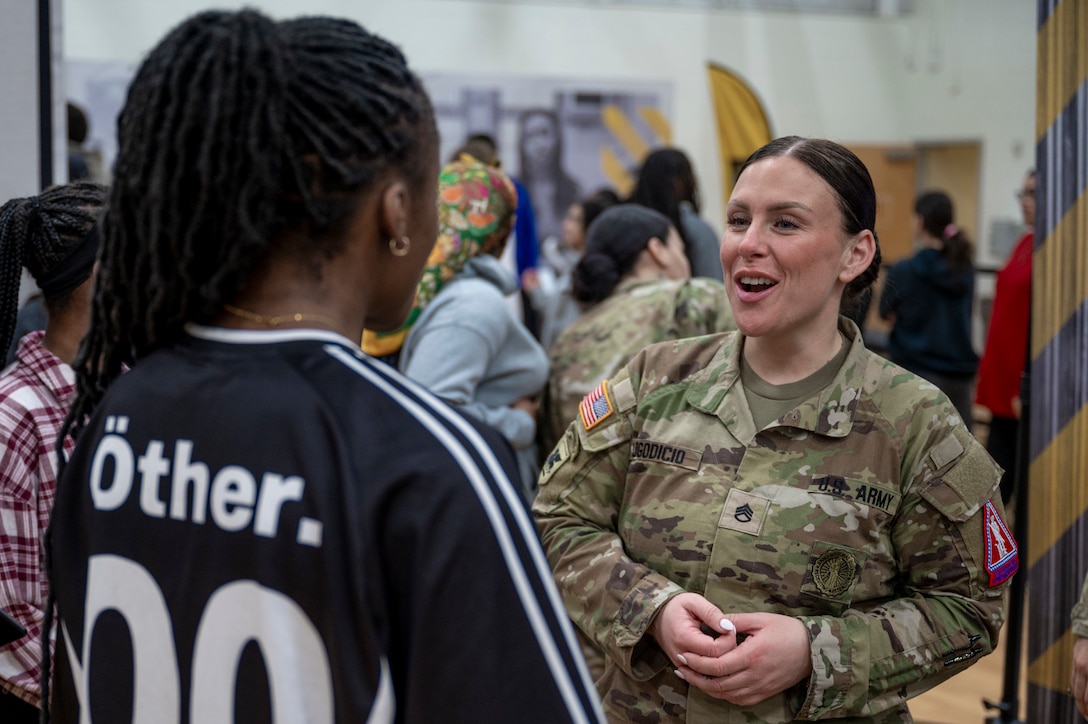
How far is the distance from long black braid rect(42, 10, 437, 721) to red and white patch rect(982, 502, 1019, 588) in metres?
1.02

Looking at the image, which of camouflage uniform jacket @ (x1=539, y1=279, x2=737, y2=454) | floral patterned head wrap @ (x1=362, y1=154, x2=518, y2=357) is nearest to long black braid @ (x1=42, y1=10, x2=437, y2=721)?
floral patterned head wrap @ (x1=362, y1=154, x2=518, y2=357)

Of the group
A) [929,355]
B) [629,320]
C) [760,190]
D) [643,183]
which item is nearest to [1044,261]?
[629,320]

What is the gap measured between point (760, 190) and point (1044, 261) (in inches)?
49.8

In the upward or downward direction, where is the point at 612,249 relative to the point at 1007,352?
upward

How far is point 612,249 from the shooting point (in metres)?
3.17

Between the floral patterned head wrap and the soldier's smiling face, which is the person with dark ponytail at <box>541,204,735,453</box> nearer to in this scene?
the floral patterned head wrap

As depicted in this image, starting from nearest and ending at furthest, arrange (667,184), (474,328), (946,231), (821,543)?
(821,543)
(474,328)
(667,184)
(946,231)

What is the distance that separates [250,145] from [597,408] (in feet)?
3.00

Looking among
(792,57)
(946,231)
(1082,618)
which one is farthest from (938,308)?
(792,57)

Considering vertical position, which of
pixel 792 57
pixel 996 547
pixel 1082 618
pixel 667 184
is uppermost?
pixel 792 57

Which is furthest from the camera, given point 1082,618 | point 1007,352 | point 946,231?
point 946,231

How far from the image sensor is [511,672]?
896mm

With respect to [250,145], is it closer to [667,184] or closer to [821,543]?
[821,543]

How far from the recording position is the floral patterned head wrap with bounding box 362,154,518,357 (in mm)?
2793
